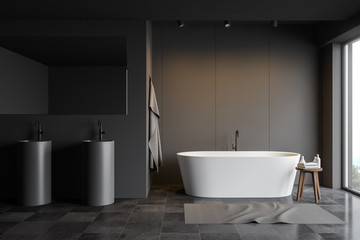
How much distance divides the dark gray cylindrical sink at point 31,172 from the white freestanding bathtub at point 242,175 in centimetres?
186

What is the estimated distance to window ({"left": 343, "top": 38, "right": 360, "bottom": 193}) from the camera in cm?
533

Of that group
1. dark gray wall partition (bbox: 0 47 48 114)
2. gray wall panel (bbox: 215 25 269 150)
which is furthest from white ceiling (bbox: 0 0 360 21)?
gray wall panel (bbox: 215 25 269 150)

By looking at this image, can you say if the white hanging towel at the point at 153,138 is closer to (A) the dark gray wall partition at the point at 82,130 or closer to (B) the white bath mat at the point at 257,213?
(A) the dark gray wall partition at the point at 82,130

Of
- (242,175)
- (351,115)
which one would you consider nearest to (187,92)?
(242,175)

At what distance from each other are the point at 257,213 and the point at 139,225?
1.33m

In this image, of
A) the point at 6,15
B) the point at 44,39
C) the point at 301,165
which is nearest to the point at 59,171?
the point at 44,39

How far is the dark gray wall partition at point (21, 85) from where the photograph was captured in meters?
5.55

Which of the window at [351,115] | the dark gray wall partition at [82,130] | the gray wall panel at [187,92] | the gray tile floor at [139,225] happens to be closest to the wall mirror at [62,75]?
the dark gray wall partition at [82,130]

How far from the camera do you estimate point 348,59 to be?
5531mm

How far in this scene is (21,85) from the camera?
606 cm

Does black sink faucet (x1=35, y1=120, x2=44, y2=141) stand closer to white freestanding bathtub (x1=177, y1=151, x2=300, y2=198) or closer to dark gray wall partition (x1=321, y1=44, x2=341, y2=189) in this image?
white freestanding bathtub (x1=177, y1=151, x2=300, y2=198)

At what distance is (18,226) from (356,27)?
4643 mm

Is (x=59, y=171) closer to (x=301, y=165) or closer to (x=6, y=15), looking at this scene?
(x=6, y=15)

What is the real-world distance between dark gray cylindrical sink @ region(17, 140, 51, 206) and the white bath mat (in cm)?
182
